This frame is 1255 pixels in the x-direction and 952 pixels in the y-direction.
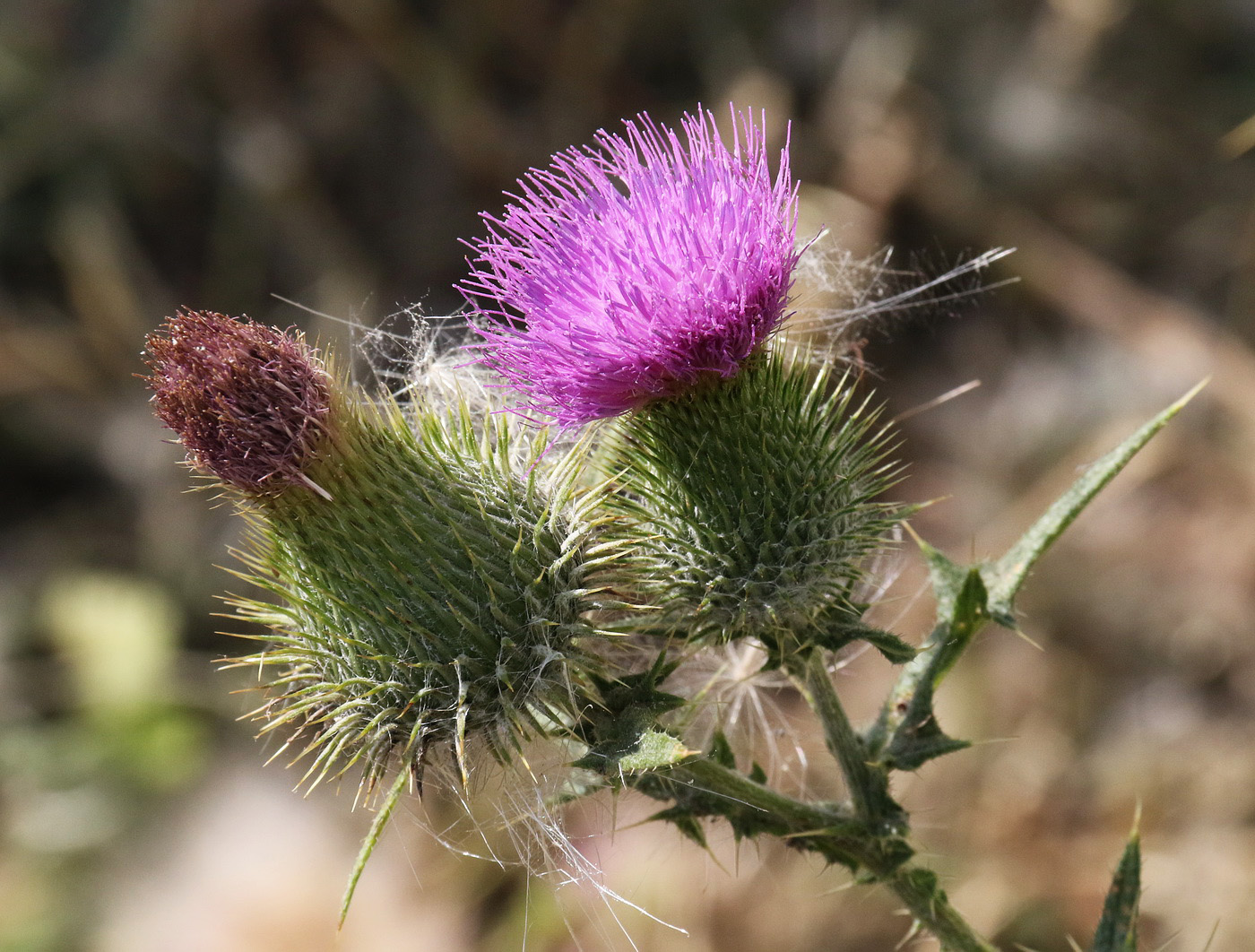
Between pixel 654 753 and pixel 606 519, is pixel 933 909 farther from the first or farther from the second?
pixel 606 519

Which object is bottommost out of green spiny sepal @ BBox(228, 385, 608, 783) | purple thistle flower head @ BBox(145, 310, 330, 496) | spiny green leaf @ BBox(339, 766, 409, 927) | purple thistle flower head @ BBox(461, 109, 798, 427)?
spiny green leaf @ BBox(339, 766, 409, 927)

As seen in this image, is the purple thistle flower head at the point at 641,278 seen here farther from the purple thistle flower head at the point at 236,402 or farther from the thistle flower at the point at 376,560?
the purple thistle flower head at the point at 236,402

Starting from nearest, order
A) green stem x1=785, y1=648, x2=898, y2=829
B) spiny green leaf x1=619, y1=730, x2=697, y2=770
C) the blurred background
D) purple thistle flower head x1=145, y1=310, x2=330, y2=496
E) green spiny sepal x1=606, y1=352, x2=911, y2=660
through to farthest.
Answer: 1. spiny green leaf x1=619, y1=730, x2=697, y2=770
2. purple thistle flower head x1=145, y1=310, x2=330, y2=496
3. green spiny sepal x1=606, y1=352, x2=911, y2=660
4. green stem x1=785, y1=648, x2=898, y2=829
5. the blurred background

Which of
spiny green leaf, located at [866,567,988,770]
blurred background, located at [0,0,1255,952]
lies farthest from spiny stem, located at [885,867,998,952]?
blurred background, located at [0,0,1255,952]

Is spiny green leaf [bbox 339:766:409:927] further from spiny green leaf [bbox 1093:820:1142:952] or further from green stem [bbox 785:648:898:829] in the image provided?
spiny green leaf [bbox 1093:820:1142:952]

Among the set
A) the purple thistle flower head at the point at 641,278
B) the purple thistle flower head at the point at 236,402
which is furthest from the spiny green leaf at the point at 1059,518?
the purple thistle flower head at the point at 236,402

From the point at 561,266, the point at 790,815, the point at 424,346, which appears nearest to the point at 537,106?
the point at 424,346
